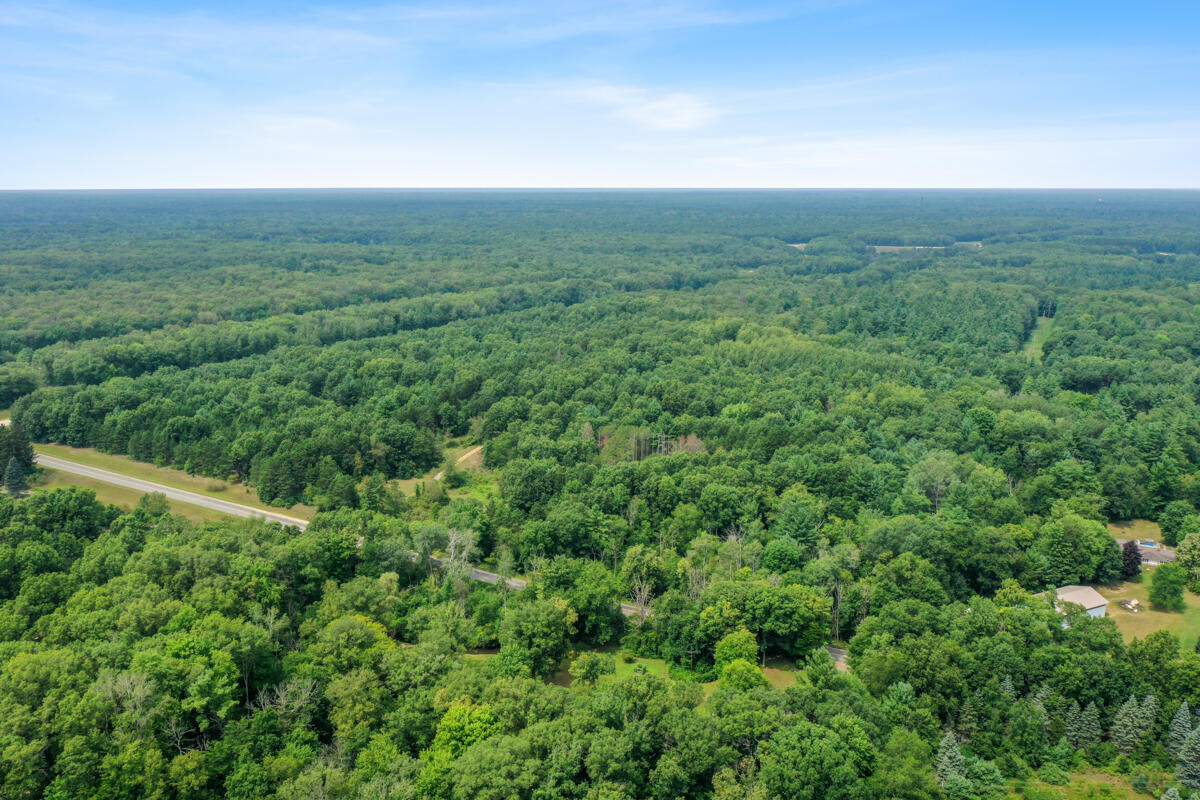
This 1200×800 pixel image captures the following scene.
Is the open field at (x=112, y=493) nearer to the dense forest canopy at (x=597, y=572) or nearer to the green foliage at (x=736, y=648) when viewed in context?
the dense forest canopy at (x=597, y=572)

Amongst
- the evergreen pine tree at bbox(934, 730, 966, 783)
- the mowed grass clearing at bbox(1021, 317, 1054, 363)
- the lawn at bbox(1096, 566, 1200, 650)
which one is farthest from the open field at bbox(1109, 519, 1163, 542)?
the mowed grass clearing at bbox(1021, 317, 1054, 363)

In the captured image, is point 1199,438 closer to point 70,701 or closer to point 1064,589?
point 1064,589

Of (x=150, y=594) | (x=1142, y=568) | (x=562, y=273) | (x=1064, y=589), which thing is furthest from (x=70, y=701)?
(x=562, y=273)

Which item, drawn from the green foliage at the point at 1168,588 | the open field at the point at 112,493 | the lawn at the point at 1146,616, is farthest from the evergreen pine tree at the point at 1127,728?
the open field at the point at 112,493

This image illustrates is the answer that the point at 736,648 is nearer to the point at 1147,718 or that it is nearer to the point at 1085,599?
the point at 1147,718

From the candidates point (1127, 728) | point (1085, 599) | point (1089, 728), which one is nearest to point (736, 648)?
point (1089, 728)
